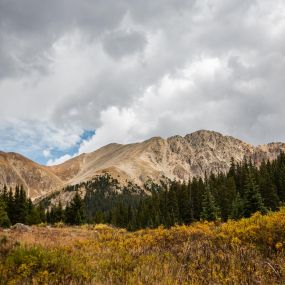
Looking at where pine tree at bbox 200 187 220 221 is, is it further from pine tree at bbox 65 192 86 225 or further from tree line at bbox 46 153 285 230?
pine tree at bbox 65 192 86 225

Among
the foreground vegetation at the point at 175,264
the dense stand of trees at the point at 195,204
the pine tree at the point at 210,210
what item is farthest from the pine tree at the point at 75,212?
the foreground vegetation at the point at 175,264

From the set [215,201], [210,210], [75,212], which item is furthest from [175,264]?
[215,201]

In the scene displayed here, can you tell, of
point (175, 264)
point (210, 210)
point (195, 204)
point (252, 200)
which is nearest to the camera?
point (175, 264)

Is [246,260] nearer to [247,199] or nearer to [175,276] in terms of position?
[175,276]

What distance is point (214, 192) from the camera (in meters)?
86.8

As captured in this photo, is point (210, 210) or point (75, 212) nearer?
point (210, 210)

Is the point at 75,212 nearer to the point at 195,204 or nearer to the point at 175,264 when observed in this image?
the point at 195,204

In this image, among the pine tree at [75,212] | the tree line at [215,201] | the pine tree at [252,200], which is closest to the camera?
the pine tree at [252,200]

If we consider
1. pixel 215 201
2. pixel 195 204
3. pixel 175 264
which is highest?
pixel 215 201

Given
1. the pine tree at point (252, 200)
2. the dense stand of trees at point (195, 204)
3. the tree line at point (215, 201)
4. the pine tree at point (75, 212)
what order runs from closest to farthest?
the pine tree at point (252, 200), the dense stand of trees at point (195, 204), the tree line at point (215, 201), the pine tree at point (75, 212)

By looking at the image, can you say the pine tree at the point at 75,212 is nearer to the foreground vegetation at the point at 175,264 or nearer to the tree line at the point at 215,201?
the tree line at the point at 215,201

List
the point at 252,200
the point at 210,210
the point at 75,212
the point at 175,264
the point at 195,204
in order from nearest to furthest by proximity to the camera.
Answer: the point at 175,264 → the point at 252,200 → the point at 210,210 → the point at 75,212 → the point at 195,204

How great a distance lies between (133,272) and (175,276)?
2.94 feet

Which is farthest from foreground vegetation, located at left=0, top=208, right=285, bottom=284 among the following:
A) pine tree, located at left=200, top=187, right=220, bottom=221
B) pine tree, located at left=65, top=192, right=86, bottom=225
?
pine tree, located at left=65, top=192, right=86, bottom=225
